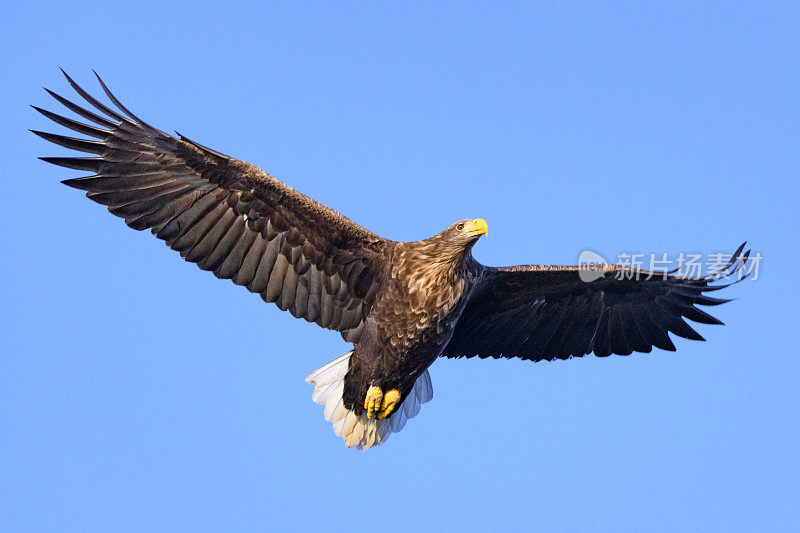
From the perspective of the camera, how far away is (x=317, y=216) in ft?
27.3

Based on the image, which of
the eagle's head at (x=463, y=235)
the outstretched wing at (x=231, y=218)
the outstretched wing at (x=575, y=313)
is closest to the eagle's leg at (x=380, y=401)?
the outstretched wing at (x=231, y=218)

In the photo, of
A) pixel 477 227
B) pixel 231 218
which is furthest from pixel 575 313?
pixel 231 218

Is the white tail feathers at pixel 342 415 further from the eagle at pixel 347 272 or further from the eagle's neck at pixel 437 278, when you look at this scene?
the eagle's neck at pixel 437 278

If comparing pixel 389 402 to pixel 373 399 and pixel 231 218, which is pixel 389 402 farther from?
pixel 231 218

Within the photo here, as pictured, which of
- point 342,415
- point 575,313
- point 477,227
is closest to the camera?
point 477,227

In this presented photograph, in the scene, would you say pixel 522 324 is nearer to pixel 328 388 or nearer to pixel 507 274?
pixel 507 274

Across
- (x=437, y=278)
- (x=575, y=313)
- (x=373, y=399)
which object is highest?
(x=575, y=313)

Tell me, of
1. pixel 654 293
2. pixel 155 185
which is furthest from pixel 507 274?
pixel 155 185

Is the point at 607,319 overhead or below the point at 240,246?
overhead

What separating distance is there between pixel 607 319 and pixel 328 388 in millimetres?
2285

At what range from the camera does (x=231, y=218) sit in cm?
843

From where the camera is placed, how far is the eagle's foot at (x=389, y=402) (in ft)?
28.3

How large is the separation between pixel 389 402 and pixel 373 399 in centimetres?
14

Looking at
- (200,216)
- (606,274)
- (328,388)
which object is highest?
(606,274)
